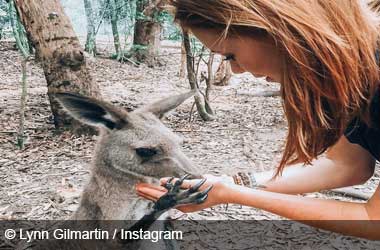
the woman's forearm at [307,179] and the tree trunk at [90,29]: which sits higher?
the tree trunk at [90,29]

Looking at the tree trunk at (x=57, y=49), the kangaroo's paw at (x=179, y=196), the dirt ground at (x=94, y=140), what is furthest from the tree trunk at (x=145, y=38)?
the kangaroo's paw at (x=179, y=196)

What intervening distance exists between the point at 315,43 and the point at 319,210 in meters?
0.36

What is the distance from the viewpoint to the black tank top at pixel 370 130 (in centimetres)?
86

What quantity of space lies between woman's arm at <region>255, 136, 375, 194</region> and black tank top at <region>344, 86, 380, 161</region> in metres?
0.20

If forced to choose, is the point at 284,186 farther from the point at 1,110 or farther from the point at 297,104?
the point at 1,110

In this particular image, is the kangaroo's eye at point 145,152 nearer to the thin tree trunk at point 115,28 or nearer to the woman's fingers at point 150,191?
the woman's fingers at point 150,191

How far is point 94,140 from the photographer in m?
2.26

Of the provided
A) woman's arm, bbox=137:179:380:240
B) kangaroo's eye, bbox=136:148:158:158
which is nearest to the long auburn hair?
woman's arm, bbox=137:179:380:240

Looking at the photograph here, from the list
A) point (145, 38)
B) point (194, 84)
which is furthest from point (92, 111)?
point (145, 38)

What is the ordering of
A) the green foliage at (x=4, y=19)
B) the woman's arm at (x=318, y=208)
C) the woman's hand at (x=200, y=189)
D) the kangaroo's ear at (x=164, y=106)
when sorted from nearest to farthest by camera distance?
the woman's arm at (x=318, y=208)
the woman's hand at (x=200, y=189)
the kangaroo's ear at (x=164, y=106)
the green foliage at (x=4, y=19)

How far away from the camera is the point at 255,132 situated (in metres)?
2.81

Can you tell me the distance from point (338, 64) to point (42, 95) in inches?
108

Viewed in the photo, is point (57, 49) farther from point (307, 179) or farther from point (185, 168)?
point (307, 179)

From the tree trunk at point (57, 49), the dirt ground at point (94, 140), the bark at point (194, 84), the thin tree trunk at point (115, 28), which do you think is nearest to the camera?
the dirt ground at point (94, 140)
